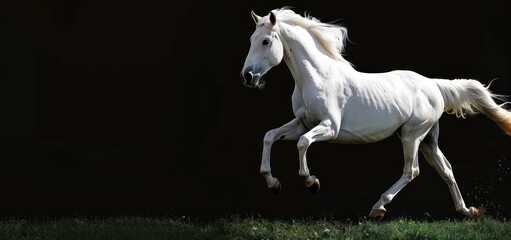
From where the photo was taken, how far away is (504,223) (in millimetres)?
10500

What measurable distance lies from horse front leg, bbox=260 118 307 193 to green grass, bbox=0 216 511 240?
58cm

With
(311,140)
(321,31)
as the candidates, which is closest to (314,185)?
(311,140)

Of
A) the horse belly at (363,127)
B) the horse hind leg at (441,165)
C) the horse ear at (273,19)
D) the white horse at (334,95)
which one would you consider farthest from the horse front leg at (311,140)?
the horse hind leg at (441,165)

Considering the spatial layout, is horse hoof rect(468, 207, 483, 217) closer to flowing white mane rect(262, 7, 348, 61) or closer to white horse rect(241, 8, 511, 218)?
white horse rect(241, 8, 511, 218)

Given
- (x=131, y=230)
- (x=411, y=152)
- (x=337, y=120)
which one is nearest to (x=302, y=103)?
(x=337, y=120)

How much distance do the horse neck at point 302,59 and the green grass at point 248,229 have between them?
133cm

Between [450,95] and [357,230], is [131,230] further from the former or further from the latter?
[450,95]

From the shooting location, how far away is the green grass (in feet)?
31.8

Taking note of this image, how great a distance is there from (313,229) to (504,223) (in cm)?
187

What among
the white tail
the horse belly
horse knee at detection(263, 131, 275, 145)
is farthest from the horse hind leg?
horse knee at detection(263, 131, 275, 145)

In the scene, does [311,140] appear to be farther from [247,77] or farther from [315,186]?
[247,77]

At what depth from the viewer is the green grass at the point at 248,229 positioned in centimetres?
968

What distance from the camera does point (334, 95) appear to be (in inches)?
369

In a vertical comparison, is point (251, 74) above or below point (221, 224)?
above
